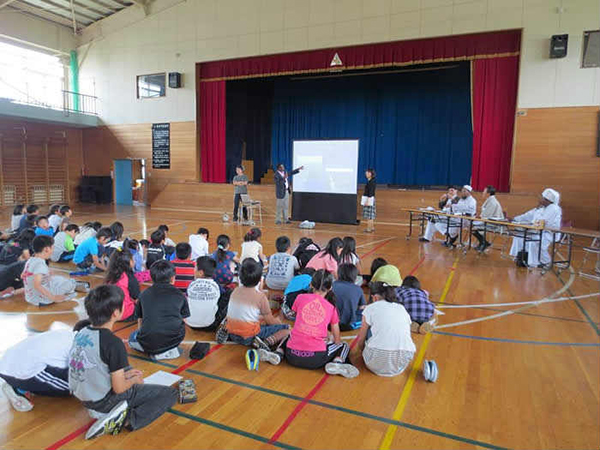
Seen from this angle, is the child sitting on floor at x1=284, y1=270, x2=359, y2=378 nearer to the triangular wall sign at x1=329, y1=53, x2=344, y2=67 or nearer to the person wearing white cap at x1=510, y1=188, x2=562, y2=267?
the person wearing white cap at x1=510, y1=188, x2=562, y2=267

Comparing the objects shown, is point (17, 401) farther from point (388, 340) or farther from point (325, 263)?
point (325, 263)

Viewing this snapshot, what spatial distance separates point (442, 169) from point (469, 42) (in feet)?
15.9

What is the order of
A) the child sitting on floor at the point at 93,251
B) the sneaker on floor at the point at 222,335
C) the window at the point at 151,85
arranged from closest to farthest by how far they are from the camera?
the sneaker on floor at the point at 222,335 → the child sitting on floor at the point at 93,251 → the window at the point at 151,85

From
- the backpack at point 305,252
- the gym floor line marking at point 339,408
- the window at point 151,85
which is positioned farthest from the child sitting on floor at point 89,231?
the window at point 151,85

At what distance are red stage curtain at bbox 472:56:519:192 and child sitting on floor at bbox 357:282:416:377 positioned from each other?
31.2 ft

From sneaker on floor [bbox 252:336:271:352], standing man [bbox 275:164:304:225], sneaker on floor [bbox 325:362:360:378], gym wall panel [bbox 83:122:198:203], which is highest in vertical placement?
gym wall panel [bbox 83:122:198:203]

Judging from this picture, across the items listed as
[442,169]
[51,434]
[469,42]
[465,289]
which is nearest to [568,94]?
[469,42]

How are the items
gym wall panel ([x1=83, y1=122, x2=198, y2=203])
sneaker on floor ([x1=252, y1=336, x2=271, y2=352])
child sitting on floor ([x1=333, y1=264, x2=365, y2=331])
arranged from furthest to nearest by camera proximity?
gym wall panel ([x1=83, y1=122, x2=198, y2=203])
child sitting on floor ([x1=333, y1=264, x2=365, y2=331])
sneaker on floor ([x1=252, y1=336, x2=271, y2=352])

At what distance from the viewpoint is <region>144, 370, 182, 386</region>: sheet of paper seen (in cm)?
276

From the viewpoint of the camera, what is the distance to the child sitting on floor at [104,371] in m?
2.18

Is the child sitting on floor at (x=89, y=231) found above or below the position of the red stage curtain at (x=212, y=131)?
below

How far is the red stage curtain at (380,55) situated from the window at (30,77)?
250 inches

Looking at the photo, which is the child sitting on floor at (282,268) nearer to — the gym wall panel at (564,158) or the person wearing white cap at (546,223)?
the person wearing white cap at (546,223)

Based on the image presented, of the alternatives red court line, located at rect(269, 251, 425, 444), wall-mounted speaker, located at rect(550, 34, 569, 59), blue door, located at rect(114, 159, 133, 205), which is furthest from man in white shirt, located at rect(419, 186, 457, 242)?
blue door, located at rect(114, 159, 133, 205)
